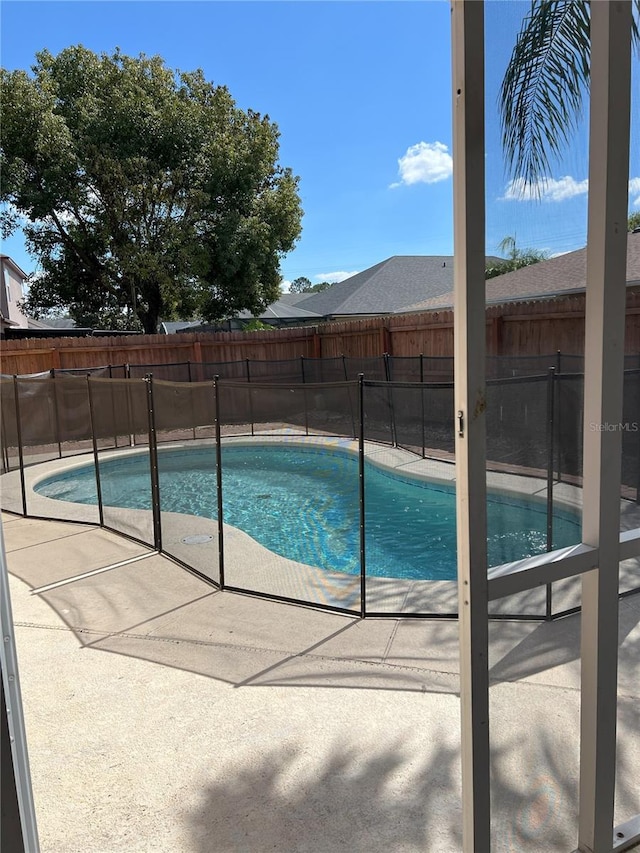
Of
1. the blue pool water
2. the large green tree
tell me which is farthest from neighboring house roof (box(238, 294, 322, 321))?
the blue pool water

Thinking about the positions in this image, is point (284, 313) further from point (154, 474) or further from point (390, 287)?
point (154, 474)

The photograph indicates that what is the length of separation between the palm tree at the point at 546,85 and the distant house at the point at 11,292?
19017mm

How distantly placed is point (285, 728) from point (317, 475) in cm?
594

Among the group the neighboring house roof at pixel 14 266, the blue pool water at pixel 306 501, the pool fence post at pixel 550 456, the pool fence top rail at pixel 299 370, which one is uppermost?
the neighboring house roof at pixel 14 266

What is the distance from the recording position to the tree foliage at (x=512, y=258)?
148 cm

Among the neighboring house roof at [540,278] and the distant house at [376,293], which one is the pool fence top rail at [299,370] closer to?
the neighboring house roof at [540,278]

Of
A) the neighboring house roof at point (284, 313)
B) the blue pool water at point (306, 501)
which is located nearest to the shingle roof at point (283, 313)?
the neighboring house roof at point (284, 313)

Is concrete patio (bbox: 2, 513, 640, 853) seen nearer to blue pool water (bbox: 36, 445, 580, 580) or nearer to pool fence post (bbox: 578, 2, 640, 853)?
pool fence post (bbox: 578, 2, 640, 853)

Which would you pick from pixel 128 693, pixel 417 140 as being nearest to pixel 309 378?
pixel 128 693

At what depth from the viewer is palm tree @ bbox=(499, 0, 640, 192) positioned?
1.49m

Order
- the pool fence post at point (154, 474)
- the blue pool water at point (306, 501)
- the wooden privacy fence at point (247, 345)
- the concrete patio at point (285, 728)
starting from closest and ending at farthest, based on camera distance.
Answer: the concrete patio at point (285, 728)
the pool fence post at point (154, 474)
the blue pool water at point (306, 501)
the wooden privacy fence at point (247, 345)

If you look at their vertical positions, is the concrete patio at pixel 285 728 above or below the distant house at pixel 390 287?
below

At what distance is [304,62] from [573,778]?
9683 mm

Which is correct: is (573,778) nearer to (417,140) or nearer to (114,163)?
(114,163)
